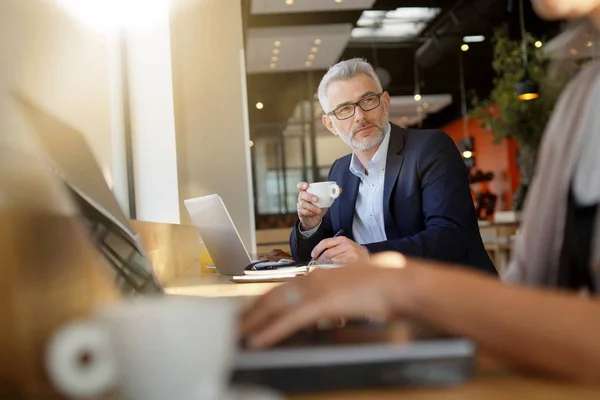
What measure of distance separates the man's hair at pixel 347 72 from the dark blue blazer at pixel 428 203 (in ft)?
1.12

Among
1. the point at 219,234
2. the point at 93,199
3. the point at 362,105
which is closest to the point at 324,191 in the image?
the point at 219,234

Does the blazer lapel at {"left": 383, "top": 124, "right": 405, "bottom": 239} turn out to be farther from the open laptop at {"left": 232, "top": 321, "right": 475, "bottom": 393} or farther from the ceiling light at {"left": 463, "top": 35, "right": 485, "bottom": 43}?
the ceiling light at {"left": 463, "top": 35, "right": 485, "bottom": 43}

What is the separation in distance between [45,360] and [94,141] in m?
1.57

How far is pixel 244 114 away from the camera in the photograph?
4512 mm

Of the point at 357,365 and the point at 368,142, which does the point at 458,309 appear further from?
the point at 368,142

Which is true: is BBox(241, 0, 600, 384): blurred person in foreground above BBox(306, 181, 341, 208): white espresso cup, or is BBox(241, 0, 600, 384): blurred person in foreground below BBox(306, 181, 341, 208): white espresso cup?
below

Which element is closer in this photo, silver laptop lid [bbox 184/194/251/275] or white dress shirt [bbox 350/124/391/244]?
silver laptop lid [bbox 184/194/251/275]

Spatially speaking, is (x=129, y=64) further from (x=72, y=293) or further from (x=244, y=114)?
(x=72, y=293)

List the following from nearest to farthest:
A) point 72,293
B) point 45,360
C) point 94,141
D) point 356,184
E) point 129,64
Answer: point 45,360 → point 72,293 → point 94,141 → point 356,184 → point 129,64

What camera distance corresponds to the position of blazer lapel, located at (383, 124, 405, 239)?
2.33m

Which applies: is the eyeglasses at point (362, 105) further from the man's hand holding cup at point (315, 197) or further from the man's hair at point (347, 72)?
the man's hand holding cup at point (315, 197)

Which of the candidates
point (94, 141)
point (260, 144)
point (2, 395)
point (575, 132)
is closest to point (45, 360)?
point (2, 395)

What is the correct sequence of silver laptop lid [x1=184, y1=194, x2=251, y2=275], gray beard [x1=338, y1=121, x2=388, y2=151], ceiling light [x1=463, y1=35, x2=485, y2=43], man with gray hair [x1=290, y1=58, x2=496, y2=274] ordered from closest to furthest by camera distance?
silver laptop lid [x1=184, y1=194, x2=251, y2=275] → man with gray hair [x1=290, y1=58, x2=496, y2=274] → gray beard [x1=338, y1=121, x2=388, y2=151] → ceiling light [x1=463, y1=35, x2=485, y2=43]

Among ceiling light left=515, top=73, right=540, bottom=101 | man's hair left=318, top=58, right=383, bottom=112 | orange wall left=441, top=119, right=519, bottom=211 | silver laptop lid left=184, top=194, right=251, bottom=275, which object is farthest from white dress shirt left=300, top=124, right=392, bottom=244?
orange wall left=441, top=119, right=519, bottom=211
